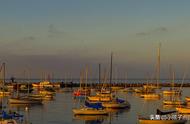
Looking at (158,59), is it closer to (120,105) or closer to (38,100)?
(120,105)

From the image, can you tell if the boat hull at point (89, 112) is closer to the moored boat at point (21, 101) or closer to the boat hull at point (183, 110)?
the boat hull at point (183, 110)

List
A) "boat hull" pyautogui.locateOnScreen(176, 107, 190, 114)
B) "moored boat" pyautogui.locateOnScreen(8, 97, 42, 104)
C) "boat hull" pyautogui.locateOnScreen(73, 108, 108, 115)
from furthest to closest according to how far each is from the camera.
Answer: "moored boat" pyautogui.locateOnScreen(8, 97, 42, 104) < "boat hull" pyautogui.locateOnScreen(176, 107, 190, 114) < "boat hull" pyautogui.locateOnScreen(73, 108, 108, 115)

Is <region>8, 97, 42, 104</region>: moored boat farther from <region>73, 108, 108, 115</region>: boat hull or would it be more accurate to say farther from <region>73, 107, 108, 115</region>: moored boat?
<region>73, 107, 108, 115</region>: moored boat

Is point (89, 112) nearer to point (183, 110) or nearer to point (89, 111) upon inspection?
point (89, 111)

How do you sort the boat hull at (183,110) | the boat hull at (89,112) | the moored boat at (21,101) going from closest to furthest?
the boat hull at (89,112) < the boat hull at (183,110) < the moored boat at (21,101)

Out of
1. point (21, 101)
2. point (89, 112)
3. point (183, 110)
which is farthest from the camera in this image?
point (21, 101)

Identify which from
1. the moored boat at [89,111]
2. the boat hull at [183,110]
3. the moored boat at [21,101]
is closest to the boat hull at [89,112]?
the moored boat at [89,111]

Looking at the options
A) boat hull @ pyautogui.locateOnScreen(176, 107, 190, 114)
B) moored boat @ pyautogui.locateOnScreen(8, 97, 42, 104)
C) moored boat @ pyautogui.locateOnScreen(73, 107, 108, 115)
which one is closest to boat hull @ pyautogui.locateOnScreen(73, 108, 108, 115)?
moored boat @ pyautogui.locateOnScreen(73, 107, 108, 115)

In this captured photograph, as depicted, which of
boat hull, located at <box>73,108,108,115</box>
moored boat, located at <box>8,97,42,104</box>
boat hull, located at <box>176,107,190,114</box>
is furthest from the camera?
moored boat, located at <box>8,97,42,104</box>

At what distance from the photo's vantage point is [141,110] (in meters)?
64.4

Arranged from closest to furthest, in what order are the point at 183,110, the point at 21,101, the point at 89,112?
the point at 89,112, the point at 183,110, the point at 21,101

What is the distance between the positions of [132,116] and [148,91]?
45.6 metres

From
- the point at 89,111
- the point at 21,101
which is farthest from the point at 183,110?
the point at 21,101

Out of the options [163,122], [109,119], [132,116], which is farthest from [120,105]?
[163,122]
